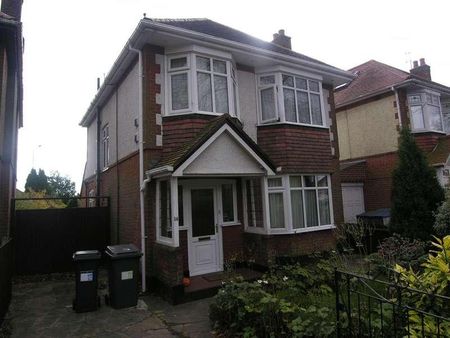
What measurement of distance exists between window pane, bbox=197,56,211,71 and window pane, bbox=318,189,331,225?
16.8ft

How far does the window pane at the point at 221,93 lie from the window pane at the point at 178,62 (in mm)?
912

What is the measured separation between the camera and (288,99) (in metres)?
10.3

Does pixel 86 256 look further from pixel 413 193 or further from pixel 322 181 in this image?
pixel 413 193

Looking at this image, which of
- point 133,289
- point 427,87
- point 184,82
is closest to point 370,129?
point 427,87

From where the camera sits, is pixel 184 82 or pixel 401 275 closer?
pixel 401 275

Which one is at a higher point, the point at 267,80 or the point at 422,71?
the point at 422,71

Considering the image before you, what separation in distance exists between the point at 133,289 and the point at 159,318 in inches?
44.5

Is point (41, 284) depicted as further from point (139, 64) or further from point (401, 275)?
point (401, 275)

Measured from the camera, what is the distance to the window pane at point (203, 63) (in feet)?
29.1

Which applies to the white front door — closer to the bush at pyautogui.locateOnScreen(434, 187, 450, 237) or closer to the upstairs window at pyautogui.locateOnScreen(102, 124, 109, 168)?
the upstairs window at pyautogui.locateOnScreen(102, 124, 109, 168)

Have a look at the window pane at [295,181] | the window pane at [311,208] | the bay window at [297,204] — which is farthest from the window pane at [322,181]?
the window pane at [295,181]

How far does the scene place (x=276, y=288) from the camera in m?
6.27

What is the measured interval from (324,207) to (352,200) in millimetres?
5611

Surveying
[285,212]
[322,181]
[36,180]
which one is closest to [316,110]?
[322,181]
